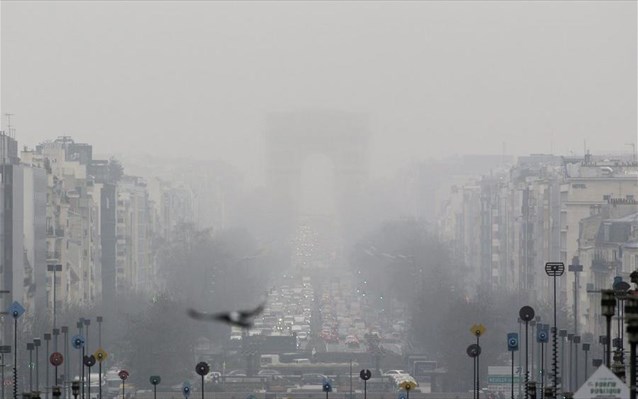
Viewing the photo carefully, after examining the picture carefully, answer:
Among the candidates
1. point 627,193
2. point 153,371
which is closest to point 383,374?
point 153,371

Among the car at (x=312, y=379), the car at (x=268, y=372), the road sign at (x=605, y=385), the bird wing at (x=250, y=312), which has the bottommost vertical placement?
the car at (x=268, y=372)

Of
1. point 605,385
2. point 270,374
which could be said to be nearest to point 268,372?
point 270,374

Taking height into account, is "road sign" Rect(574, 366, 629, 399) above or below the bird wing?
below

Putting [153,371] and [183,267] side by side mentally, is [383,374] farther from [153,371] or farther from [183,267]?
[183,267]

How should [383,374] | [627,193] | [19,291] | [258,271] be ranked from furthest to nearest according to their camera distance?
[258,271] → [627,193] → [19,291] → [383,374]

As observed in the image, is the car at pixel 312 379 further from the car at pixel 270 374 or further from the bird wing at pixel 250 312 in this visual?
the bird wing at pixel 250 312

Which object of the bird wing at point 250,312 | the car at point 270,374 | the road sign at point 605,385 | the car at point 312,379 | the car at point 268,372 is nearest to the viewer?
the bird wing at point 250,312

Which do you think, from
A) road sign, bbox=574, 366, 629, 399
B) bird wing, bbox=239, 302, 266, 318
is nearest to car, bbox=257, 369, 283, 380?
road sign, bbox=574, 366, 629, 399

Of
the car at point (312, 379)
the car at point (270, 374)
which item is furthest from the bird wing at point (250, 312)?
the car at point (270, 374)

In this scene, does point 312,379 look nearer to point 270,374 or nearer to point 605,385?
point 270,374

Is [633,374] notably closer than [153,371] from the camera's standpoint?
Yes

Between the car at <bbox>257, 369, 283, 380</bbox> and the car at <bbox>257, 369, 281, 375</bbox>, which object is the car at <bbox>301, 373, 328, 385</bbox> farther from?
the car at <bbox>257, 369, 281, 375</bbox>
